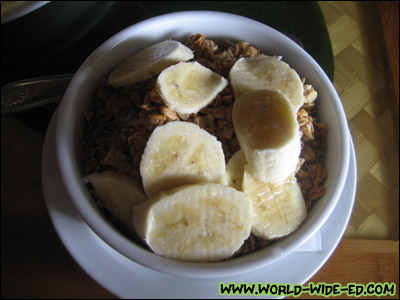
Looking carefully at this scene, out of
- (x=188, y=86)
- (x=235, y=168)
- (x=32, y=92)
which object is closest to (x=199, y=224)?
(x=235, y=168)

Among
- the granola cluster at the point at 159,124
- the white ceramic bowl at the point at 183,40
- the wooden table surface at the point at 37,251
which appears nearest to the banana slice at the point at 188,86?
the granola cluster at the point at 159,124

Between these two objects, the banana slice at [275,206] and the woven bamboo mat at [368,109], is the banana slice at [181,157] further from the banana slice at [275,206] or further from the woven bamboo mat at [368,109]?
the woven bamboo mat at [368,109]

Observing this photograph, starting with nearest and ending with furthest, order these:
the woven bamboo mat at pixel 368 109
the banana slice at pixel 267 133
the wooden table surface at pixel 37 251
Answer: the banana slice at pixel 267 133
the wooden table surface at pixel 37 251
the woven bamboo mat at pixel 368 109

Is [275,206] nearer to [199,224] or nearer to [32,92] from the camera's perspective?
[199,224]

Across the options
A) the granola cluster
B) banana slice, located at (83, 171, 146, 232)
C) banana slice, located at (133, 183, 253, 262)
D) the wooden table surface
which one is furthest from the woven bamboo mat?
banana slice, located at (83, 171, 146, 232)

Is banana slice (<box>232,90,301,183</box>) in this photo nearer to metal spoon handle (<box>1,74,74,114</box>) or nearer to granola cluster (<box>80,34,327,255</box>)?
granola cluster (<box>80,34,327,255</box>)

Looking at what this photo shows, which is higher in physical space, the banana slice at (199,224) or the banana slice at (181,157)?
the banana slice at (181,157)

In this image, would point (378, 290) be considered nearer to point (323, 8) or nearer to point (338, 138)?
point (338, 138)
